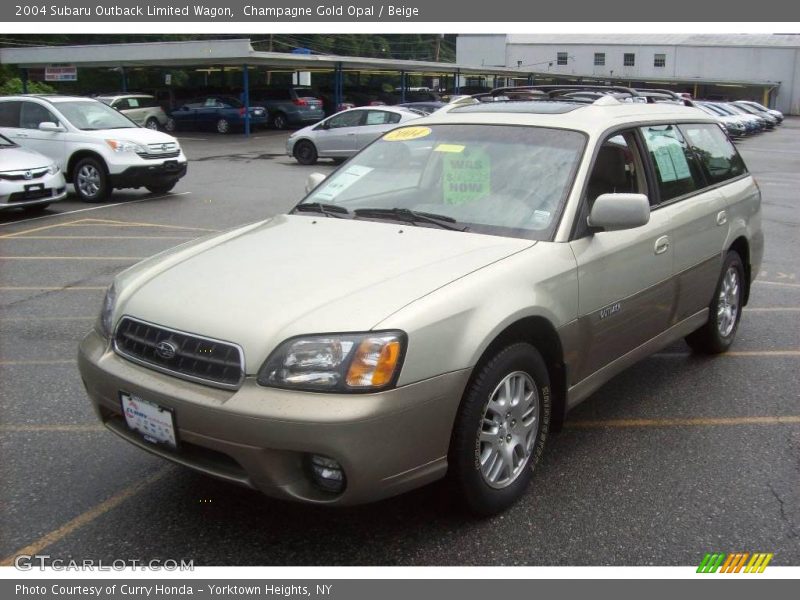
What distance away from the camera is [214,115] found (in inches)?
1313

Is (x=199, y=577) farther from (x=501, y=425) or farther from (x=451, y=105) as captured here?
(x=451, y=105)

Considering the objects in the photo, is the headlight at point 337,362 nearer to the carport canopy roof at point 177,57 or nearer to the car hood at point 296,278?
the car hood at point 296,278

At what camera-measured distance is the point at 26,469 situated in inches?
147

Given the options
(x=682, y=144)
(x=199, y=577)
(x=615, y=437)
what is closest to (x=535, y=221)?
(x=615, y=437)

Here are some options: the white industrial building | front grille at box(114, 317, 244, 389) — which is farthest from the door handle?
the white industrial building

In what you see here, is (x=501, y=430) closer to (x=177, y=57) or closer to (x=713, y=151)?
(x=713, y=151)

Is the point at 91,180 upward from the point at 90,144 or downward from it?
downward

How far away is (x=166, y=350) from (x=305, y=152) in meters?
18.4

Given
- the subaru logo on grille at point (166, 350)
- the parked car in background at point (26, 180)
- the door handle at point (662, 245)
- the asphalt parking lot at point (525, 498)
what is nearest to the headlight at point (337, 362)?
the subaru logo on grille at point (166, 350)

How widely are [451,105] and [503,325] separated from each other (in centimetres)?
220

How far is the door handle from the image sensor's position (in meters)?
4.26

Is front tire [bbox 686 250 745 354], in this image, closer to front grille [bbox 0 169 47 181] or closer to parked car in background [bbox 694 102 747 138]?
front grille [bbox 0 169 47 181]

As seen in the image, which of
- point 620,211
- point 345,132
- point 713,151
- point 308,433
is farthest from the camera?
point 345,132

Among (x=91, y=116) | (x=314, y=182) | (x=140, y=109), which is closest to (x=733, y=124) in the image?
(x=140, y=109)
